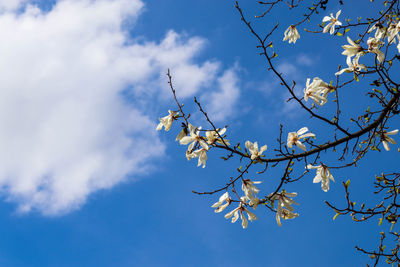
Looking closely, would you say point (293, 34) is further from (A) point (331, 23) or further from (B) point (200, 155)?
(B) point (200, 155)

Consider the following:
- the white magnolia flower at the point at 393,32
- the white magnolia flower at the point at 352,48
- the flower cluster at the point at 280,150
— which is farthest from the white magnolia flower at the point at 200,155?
the white magnolia flower at the point at 393,32

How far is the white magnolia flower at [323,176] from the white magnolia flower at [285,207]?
226 mm

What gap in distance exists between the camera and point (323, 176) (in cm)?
292

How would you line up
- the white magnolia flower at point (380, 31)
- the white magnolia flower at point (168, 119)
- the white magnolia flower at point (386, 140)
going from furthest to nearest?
the white magnolia flower at point (380, 31) → the white magnolia flower at point (386, 140) → the white magnolia flower at point (168, 119)

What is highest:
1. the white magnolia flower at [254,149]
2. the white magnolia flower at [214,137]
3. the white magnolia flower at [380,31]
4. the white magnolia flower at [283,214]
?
the white magnolia flower at [380,31]

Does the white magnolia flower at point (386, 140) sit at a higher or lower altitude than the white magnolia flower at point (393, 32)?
lower

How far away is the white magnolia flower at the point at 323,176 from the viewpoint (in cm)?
291

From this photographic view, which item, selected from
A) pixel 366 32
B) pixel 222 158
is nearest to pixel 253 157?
pixel 222 158

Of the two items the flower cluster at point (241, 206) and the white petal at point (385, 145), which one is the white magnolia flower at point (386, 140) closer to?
the white petal at point (385, 145)

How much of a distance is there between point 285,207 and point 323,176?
0.39 m

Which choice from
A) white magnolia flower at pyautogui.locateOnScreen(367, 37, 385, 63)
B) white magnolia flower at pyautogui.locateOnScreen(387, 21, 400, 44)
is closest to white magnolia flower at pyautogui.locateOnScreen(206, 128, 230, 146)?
white magnolia flower at pyautogui.locateOnScreen(367, 37, 385, 63)

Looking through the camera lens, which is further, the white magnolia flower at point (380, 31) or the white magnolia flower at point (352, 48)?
the white magnolia flower at point (380, 31)

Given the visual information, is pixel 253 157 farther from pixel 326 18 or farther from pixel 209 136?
pixel 326 18

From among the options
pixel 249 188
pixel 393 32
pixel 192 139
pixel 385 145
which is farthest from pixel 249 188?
pixel 393 32
